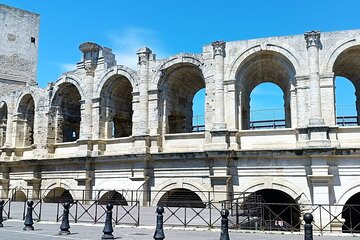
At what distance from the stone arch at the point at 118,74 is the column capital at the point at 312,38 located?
8612 mm

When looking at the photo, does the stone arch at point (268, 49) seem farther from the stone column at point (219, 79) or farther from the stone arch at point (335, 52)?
the stone arch at point (335, 52)

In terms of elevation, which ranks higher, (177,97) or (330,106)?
Answer: (177,97)

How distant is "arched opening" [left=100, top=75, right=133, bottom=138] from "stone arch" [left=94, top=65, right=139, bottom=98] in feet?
0.63

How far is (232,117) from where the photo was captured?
18656mm

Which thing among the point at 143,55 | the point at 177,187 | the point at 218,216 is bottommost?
the point at 218,216

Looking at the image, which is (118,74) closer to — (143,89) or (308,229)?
(143,89)

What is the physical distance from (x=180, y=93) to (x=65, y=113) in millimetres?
7752

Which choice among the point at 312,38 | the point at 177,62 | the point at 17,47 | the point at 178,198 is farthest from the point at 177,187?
the point at 17,47

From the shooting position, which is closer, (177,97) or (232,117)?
(232,117)

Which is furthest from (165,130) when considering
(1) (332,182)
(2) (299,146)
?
(1) (332,182)

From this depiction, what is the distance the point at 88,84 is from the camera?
22.5m

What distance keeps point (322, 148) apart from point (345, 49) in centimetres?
466

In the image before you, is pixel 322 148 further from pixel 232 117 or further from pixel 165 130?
pixel 165 130

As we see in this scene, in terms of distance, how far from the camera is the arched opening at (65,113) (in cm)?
2448
